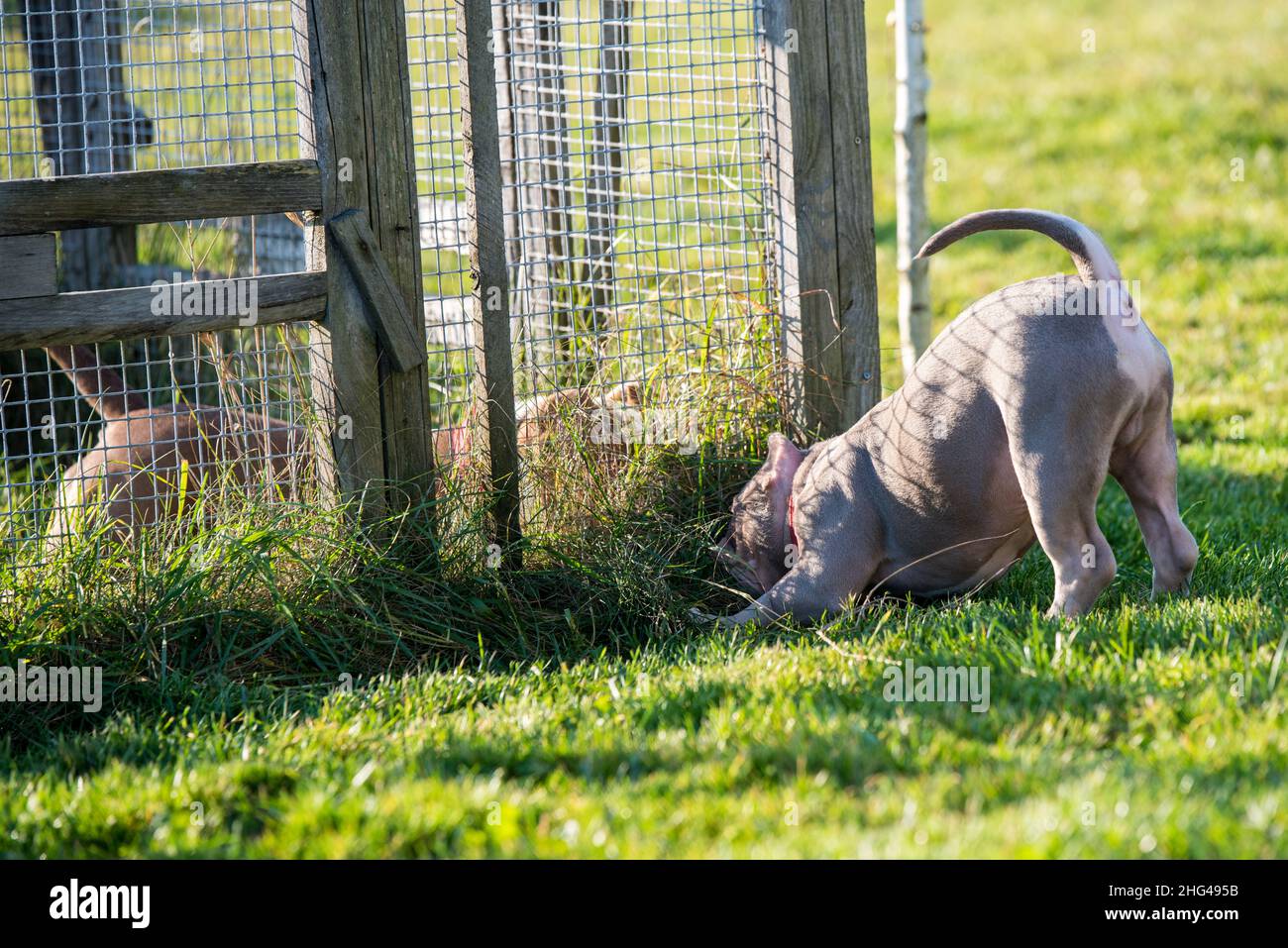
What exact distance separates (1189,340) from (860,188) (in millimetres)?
3896

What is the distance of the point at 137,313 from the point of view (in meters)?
4.30

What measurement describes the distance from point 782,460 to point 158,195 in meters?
2.29

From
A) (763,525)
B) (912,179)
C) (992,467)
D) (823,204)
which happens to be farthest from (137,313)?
(912,179)

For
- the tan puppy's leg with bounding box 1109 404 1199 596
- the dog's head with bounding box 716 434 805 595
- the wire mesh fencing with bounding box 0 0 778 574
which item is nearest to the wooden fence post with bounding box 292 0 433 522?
the wire mesh fencing with bounding box 0 0 778 574

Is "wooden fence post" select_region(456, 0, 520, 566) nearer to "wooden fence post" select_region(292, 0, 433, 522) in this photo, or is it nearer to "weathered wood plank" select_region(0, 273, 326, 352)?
"wooden fence post" select_region(292, 0, 433, 522)

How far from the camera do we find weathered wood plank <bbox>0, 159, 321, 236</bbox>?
13.8 feet

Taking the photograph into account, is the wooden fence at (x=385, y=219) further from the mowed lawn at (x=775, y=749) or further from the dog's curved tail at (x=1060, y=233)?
the dog's curved tail at (x=1060, y=233)

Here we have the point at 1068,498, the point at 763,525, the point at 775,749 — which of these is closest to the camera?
the point at 775,749

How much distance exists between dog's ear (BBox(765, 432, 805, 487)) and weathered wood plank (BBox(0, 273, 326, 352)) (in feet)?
5.71

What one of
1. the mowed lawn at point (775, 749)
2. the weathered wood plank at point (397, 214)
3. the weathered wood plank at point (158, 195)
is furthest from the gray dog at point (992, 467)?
the weathered wood plank at point (158, 195)

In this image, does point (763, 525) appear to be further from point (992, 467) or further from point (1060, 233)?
point (1060, 233)

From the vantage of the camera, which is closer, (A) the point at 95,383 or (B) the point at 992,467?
(B) the point at 992,467

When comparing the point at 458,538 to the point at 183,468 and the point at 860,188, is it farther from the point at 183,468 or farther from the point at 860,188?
the point at 860,188
